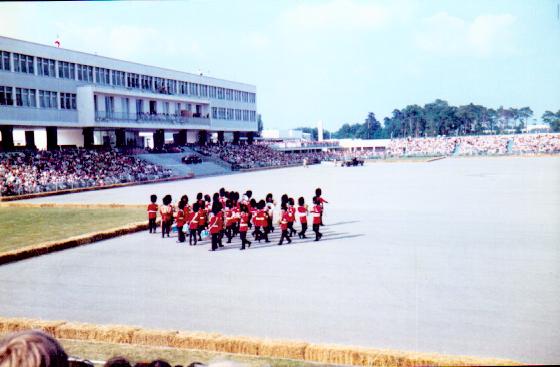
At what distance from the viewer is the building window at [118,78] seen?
156 ft

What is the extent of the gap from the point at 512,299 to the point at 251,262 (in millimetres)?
5411

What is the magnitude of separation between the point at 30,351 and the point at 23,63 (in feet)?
135

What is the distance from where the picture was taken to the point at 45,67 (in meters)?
39.8

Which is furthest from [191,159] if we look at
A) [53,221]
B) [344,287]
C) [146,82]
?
[344,287]

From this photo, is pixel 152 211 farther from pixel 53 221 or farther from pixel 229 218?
pixel 53 221

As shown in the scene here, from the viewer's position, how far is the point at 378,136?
471 feet

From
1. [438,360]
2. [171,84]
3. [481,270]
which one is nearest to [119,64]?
[171,84]

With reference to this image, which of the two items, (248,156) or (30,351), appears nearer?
(30,351)

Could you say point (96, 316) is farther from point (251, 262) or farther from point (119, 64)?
point (119, 64)

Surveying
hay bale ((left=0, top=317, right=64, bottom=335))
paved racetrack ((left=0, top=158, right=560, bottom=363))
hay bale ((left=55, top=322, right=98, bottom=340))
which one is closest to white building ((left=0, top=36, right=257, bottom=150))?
paved racetrack ((left=0, top=158, right=560, bottom=363))

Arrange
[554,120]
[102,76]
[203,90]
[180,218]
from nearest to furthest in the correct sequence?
[180,218] → [102,76] → [203,90] → [554,120]

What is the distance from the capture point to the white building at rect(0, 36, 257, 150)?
3734 cm

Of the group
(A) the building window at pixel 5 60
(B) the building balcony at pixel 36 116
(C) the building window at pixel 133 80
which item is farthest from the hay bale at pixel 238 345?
(C) the building window at pixel 133 80

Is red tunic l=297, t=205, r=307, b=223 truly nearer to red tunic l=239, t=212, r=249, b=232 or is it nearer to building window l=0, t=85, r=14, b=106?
red tunic l=239, t=212, r=249, b=232
